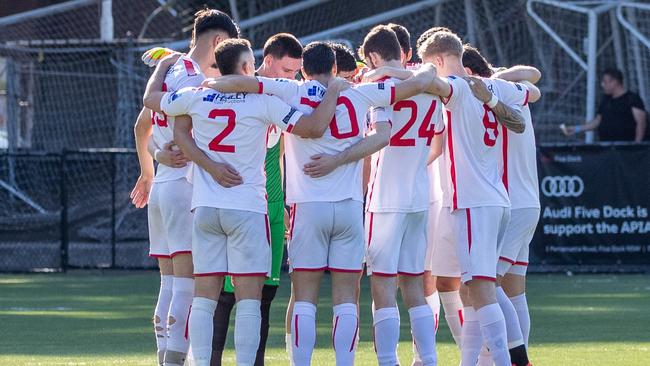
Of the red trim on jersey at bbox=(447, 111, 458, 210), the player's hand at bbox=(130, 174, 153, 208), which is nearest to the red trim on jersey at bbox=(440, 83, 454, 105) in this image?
the red trim on jersey at bbox=(447, 111, 458, 210)

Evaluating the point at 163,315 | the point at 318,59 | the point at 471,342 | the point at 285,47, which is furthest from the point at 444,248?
the point at 163,315

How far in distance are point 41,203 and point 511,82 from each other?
12.0 m

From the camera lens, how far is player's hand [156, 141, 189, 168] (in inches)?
317

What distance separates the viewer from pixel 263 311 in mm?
8367

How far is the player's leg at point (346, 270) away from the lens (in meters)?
7.64

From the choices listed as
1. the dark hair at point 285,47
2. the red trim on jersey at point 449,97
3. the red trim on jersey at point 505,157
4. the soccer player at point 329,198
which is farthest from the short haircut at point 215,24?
the red trim on jersey at point 505,157

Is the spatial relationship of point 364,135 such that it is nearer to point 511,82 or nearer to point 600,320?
point 511,82

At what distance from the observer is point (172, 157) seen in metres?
8.09

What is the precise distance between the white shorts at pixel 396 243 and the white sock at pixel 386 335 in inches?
9.5

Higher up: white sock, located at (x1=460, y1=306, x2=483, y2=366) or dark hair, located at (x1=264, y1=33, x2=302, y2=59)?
dark hair, located at (x1=264, y1=33, x2=302, y2=59)

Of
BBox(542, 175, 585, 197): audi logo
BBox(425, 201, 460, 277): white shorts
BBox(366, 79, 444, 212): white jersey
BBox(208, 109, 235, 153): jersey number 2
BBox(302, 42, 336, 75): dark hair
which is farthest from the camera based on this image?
A: BBox(542, 175, 585, 197): audi logo

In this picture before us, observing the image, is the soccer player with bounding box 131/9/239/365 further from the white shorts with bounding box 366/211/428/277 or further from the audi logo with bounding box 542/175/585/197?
the audi logo with bounding box 542/175/585/197

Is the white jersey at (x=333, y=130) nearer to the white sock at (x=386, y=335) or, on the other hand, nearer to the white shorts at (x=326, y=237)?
the white shorts at (x=326, y=237)

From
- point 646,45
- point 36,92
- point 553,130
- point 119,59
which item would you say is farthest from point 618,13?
point 36,92
